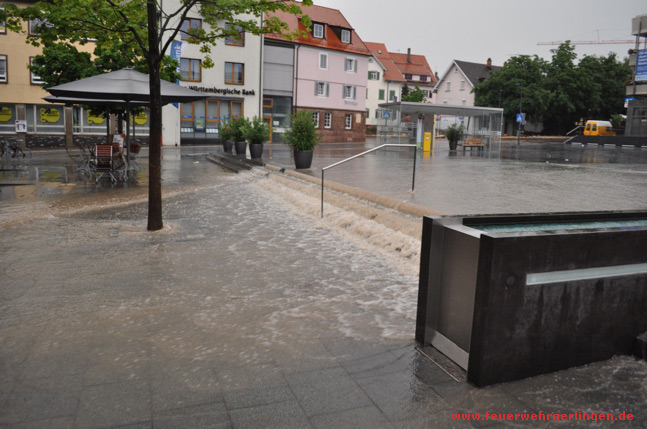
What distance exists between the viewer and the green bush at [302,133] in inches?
682

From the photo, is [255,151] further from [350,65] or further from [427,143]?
[350,65]

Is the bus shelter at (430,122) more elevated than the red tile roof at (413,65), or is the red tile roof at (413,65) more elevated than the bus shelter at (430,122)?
the red tile roof at (413,65)

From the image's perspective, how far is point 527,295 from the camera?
3.54 m

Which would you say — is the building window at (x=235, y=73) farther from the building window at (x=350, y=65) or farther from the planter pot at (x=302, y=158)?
→ the planter pot at (x=302, y=158)

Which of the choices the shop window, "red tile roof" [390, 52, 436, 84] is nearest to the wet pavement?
the shop window

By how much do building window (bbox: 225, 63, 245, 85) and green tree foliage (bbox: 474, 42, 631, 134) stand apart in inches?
1148

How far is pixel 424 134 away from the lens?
30.7 m

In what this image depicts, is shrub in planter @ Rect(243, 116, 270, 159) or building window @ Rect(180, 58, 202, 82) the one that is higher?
building window @ Rect(180, 58, 202, 82)

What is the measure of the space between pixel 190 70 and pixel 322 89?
42.3 ft

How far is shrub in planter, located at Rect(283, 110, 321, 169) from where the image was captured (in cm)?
1730

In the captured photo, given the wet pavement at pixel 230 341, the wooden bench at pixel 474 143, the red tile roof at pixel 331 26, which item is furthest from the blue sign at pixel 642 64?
the wet pavement at pixel 230 341

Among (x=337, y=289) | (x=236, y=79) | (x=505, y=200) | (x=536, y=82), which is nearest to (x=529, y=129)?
(x=536, y=82)

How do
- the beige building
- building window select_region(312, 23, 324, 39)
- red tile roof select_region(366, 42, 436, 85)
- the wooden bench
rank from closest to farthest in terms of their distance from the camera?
the wooden bench → the beige building → building window select_region(312, 23, 324, 39) → red tile roof select_region(366, 42, 436, 85)

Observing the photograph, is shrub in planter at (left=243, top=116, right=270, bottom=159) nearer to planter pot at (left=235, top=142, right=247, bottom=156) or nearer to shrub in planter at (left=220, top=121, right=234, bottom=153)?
planter pot at (left=235, top=142, right=247, bottom=156)
